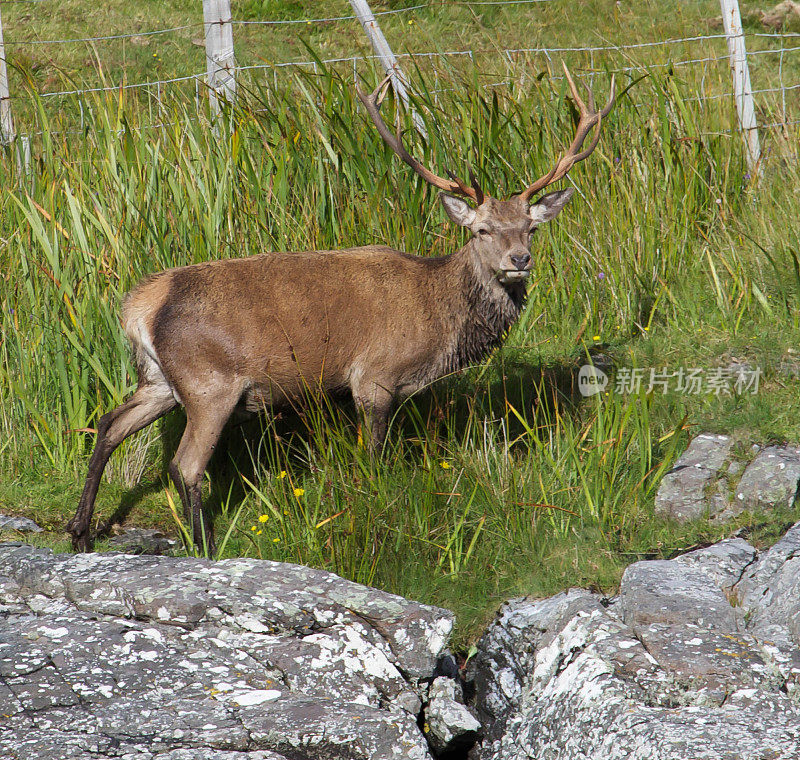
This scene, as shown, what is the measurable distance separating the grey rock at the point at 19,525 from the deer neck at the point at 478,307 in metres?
2.25

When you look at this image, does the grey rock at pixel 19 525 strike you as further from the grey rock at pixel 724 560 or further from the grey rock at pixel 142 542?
the grey rock at pixel 724 560

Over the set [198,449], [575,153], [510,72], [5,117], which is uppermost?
[510,72]

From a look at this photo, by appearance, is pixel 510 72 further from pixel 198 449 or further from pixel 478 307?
pixel 198 449

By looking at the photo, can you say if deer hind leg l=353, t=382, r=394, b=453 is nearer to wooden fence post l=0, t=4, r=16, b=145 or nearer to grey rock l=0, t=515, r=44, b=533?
grey rock l=0, t=515, r=44, b=533

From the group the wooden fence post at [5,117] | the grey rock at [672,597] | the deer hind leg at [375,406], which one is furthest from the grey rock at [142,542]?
the wooden fence post at [5,117]

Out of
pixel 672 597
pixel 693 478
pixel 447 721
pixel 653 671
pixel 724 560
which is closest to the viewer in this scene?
pixel 653 671

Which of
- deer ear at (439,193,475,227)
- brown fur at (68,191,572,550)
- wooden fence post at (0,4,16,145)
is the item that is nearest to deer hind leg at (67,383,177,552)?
brown fur at (68,191,572,550)

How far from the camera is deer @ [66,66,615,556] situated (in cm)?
446

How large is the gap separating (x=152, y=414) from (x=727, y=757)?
10.2 ft

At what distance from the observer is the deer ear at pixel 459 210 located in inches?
193

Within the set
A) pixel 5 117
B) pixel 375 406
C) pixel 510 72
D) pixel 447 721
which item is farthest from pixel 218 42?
pixel 447 721

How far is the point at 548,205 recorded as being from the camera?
5.00 meters

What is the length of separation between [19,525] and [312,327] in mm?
1789

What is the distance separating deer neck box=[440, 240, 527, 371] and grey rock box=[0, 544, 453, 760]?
5.88ft
